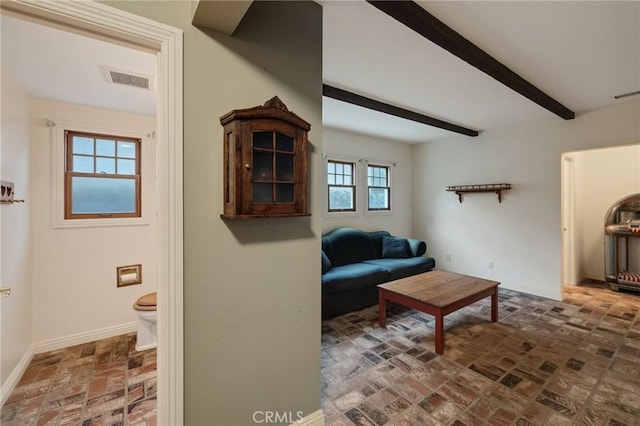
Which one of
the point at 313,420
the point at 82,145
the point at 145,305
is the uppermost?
the point at 82,145

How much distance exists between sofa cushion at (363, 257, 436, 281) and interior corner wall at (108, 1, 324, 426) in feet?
7.80

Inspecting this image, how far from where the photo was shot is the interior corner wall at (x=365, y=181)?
4.59 metres

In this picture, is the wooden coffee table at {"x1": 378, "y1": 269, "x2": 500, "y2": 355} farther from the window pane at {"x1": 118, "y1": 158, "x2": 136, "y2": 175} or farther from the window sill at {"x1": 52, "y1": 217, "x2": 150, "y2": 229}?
the window pane at {"x1": 118, "y1": 158, "x2": 136, "y2": 175}

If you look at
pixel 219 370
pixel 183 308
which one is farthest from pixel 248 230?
pixel 219 370

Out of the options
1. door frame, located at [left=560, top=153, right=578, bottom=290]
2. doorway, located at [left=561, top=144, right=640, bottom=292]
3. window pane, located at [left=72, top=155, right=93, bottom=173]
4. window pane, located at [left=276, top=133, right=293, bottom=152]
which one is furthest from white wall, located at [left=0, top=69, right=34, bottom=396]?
door frame, located at [left=560, top=153, right=578, bottom=290]

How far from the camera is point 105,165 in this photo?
295 cm

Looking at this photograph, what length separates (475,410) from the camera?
183 cm

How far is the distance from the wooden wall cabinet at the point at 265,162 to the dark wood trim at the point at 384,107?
164 cm

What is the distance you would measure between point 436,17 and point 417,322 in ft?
9.82

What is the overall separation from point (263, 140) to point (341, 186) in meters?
3.41

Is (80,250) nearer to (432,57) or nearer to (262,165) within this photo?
(262,165)

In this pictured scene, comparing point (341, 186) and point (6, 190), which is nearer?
point (6, 190)

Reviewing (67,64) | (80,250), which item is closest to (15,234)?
(80,250)

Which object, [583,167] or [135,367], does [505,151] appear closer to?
[583,167]
